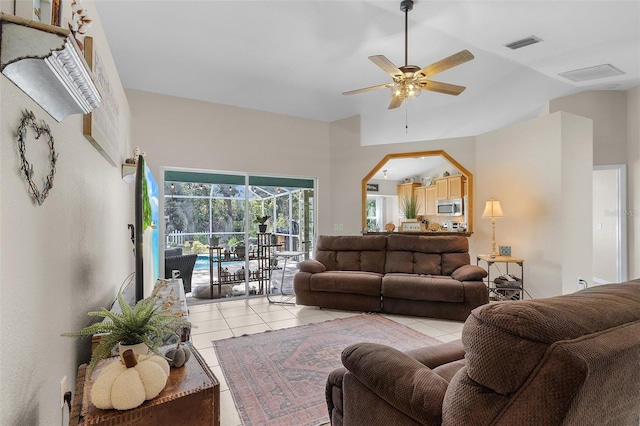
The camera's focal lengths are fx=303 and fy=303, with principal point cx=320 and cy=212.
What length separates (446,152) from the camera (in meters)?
5.24

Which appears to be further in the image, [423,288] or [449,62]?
[423,288]

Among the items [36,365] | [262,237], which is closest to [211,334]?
[262,237]

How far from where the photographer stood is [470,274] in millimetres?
3744

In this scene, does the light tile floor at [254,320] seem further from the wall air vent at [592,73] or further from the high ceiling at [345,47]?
the wall air vent at [592,73]

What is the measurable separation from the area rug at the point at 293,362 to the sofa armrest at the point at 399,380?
867 millimetres

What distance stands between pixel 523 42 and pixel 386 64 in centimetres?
197

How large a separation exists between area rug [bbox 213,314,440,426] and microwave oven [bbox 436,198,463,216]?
4.78 meters

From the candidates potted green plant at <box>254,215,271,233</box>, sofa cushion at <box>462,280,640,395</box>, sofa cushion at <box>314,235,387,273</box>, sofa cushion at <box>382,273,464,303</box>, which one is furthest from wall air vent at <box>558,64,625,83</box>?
potted green plant at <box>254,215,271,233</box>

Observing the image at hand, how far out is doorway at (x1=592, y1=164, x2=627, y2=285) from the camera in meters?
4.84

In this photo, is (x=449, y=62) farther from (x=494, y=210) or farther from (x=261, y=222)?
(x=261, y=222)

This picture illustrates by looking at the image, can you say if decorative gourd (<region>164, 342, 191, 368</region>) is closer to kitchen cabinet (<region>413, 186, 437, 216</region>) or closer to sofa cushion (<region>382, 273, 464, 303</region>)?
sofa cushion (<region>382, 273, 464, 303</region>)

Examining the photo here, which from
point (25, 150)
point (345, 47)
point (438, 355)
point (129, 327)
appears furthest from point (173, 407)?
point (345, 47)

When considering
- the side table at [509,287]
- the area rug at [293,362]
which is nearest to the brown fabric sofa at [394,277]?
the area rug at [293,362]

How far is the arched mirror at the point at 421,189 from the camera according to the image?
302 inches
